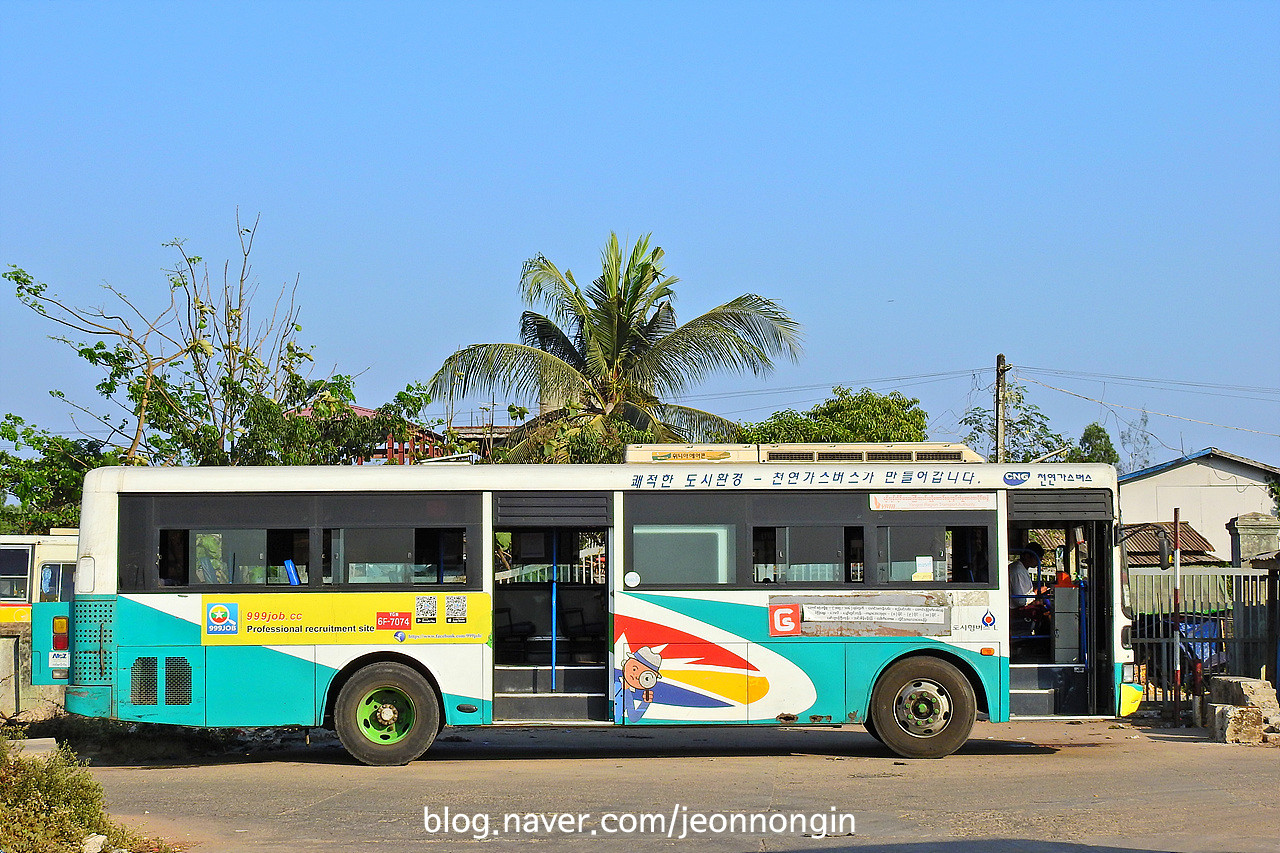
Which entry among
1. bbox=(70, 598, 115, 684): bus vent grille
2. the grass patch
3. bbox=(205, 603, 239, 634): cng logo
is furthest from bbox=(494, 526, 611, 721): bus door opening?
the grass patch

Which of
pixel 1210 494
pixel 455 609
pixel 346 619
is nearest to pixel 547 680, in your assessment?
pixel 455 609

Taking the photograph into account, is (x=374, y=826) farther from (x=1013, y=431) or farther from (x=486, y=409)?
(x=1013, y=431)

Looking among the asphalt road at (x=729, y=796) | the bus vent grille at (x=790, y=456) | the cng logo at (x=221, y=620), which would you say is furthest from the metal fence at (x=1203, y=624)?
the cng logo at (x=221, y=620)

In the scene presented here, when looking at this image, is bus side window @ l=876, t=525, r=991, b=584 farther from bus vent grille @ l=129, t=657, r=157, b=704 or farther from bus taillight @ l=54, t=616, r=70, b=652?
bus taillight @ l=54, t=616, r=70, b=652

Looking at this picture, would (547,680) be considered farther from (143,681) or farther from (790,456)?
(143,681)

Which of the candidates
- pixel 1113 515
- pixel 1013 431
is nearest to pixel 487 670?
pixel 1113 515

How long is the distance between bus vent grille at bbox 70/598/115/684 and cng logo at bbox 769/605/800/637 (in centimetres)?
579

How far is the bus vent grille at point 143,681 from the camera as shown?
11.2m

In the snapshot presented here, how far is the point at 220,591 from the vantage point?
1136 centimetres

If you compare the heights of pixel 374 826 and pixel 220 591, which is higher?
pixel 220 591

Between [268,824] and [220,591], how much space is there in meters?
3.12

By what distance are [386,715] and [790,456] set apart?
4330 millimetres

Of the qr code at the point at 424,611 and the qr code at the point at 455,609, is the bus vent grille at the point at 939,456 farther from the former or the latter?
the qr code at the point at 424,611

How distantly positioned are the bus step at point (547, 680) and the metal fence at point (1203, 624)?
7356 millimetres
